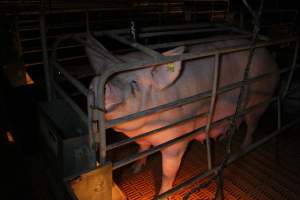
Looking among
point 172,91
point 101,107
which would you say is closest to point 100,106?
point 101,107

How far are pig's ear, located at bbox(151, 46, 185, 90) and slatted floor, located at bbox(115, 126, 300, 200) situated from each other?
3.98 ft

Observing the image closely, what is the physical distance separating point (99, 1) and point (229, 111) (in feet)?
5.52

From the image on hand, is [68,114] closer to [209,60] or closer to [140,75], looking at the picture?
[140,75]

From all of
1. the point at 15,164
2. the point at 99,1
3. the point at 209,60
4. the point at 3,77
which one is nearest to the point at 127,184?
the point at 15,164

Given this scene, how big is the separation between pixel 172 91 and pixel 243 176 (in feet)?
4.57

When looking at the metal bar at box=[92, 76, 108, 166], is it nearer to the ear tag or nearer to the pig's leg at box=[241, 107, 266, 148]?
the ear tag

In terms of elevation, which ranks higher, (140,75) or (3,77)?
(140,75)

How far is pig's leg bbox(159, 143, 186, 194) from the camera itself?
2523 millimetres

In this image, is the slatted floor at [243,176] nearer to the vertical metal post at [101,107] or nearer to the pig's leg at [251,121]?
the pig's leg at [251,121]

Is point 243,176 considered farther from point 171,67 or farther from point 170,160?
point 171,67

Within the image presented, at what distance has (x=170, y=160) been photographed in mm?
2580

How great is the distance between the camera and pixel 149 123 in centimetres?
228

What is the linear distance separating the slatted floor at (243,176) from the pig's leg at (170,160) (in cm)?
20

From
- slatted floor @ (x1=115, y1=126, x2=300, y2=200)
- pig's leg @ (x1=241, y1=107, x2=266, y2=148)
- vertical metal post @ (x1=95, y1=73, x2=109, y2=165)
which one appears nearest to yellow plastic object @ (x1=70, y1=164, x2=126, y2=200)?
vertical metal post @ (x1=95, y1=73, x2=109, y2=165)
